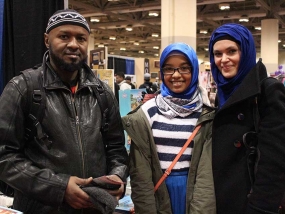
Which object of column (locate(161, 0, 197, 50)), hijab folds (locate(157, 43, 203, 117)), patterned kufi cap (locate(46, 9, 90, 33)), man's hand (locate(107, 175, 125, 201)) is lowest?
man's hand (locate(107, 175, 125, 201))

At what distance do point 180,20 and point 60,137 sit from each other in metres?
6.56

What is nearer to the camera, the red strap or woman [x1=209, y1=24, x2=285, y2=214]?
A: woman [x1=209, y1=24, x2=285, y2=214]

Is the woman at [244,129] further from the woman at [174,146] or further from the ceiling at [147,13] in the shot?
the ceiling at [147,13]

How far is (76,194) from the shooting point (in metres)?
1.50

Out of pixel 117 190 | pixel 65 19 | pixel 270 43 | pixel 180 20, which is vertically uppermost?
pixel 270 43

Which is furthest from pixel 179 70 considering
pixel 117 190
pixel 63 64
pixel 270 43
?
pixel 270 43

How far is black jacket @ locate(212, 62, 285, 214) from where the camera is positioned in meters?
1.60

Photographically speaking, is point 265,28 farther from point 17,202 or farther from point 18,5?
point 17,202

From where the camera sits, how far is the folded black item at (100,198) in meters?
1.48

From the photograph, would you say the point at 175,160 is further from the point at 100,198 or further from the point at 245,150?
the point at 100,198

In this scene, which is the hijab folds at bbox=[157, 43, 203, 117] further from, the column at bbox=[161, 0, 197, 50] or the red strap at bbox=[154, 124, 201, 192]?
the column at bbox=[161, 0, 197, 50]

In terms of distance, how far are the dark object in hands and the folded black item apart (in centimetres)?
2

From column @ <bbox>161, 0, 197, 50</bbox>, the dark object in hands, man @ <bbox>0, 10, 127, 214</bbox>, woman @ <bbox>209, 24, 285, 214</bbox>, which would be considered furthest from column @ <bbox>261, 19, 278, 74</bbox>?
the dark object in hands

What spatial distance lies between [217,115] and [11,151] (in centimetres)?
103
